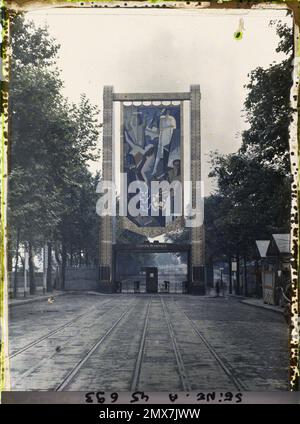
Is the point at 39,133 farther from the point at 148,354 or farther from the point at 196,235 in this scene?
the point at 196,235

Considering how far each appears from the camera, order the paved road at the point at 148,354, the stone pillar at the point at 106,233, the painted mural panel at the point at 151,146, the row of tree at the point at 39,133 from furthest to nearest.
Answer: the stone pillar at the point at 106,233 → the painted mural panel at the point at 151,146 → the row of tree at the point at 39,133 → the paved road at the point at 148,354

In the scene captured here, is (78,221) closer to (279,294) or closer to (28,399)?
(279,294)

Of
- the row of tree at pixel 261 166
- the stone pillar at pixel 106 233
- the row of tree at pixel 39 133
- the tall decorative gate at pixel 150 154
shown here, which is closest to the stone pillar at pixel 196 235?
the tall decorative gate at pixel 150 154

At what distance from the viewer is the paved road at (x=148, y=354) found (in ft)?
28.6

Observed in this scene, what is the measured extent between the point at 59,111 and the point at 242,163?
9427mm

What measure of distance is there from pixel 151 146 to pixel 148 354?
66.3ft

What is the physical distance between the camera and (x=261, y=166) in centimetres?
2106

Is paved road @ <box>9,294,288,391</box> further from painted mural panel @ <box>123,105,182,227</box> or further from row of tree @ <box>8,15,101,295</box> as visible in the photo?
painted mural panel @ <box>123,105,182,227</box>

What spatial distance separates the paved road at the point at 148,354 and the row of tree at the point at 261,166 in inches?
123

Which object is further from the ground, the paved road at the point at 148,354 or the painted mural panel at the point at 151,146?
the painted mural panel at the point at 151,146

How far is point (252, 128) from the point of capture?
2058 cm

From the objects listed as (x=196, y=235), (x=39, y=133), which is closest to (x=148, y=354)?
(x=39, y=133)

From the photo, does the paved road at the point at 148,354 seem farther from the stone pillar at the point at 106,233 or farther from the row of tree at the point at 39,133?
the stone pillar at the point at 106,233

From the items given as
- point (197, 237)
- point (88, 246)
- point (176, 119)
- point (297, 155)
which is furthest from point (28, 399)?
point (88, 246)
